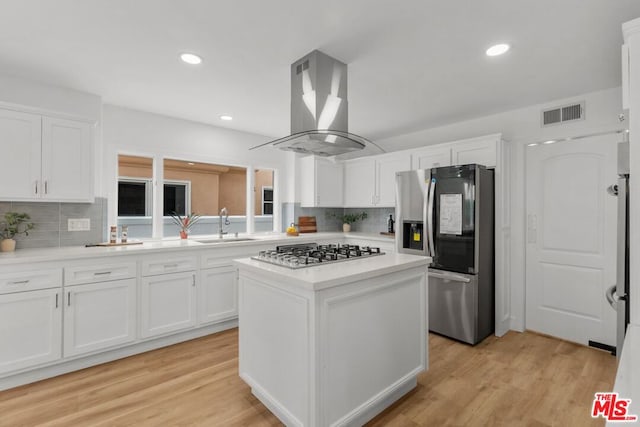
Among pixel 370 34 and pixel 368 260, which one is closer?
pixel 370 34

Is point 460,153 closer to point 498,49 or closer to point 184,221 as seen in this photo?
point 498,49

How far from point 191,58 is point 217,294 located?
7.57ft

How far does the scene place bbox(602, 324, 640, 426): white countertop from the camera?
741mm

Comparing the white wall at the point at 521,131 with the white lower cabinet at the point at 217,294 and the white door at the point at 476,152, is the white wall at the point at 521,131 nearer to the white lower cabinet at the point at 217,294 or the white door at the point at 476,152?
the white door at the point at 476,152

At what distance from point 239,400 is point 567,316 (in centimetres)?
327

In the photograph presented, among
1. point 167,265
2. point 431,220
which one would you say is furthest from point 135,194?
point 431,220

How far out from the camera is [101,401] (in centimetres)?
215

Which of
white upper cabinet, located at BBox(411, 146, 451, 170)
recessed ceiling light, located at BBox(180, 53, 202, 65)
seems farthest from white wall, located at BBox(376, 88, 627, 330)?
recessed ceiling light, located at BBox(180, 53, 202, 65)

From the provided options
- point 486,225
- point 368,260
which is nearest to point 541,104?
point 486,225

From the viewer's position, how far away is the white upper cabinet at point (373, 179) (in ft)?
14.0

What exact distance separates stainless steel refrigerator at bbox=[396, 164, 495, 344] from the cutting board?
73.3 inches

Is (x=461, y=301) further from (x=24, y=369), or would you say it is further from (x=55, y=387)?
(x=24, y=369)

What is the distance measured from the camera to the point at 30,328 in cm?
235

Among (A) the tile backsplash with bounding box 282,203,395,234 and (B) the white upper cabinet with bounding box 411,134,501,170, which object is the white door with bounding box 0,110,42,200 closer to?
(A) the tile backsplash with bounding box 282,203,395,234
